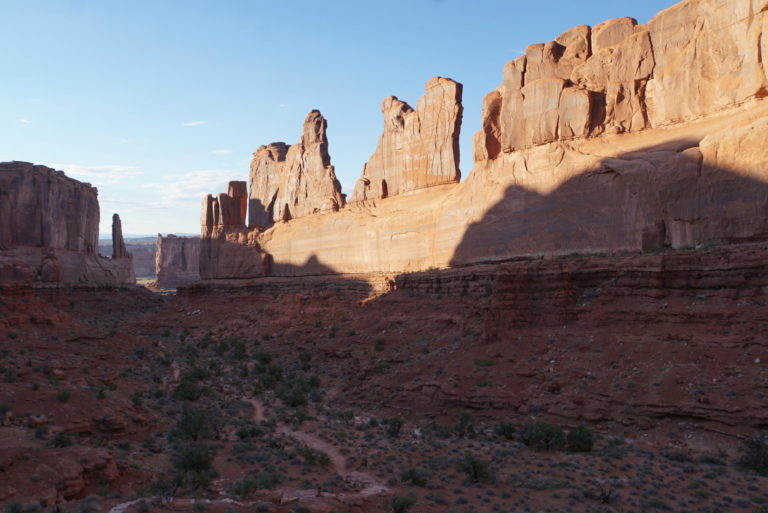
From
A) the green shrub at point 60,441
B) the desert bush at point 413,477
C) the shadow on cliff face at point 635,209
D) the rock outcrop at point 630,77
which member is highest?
the rock outcrop at point 630,77

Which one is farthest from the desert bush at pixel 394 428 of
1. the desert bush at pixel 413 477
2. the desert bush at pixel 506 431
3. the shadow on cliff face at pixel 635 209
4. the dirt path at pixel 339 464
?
the shadow on cliff face at pixel 635 209

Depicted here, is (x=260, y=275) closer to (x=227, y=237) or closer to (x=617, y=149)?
(x=227, y=237)

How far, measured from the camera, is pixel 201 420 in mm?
15414

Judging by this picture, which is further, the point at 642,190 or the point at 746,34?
the point at 642,190

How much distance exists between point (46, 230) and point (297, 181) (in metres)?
29.5

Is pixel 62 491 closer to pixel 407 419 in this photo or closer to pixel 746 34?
pixel 407 419

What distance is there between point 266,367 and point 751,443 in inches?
788

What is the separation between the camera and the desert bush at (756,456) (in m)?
11.6

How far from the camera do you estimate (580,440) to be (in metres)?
14.1

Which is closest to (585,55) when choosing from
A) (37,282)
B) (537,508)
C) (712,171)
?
(712,171)

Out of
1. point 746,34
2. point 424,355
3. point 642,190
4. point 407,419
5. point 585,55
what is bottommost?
point 407,419

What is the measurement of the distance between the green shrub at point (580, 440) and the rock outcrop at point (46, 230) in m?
52.2

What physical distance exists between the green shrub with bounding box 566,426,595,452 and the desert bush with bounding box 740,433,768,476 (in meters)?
3.09

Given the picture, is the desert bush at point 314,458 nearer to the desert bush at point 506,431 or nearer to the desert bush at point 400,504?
the desert bush at point 400,504
